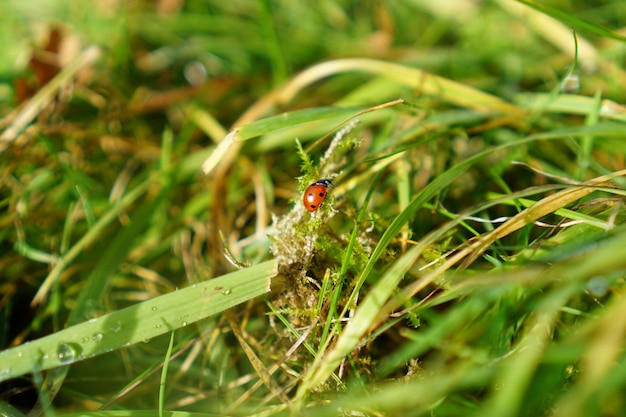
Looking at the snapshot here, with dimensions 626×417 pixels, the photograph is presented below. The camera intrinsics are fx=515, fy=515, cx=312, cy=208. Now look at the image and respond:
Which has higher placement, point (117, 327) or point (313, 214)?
point (313, 214)

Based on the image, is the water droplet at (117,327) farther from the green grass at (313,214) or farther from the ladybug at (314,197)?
the ladybug at (314,197)

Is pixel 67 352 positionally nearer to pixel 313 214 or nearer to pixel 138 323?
pixel 138 323

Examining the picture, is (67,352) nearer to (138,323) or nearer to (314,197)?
(138,323)

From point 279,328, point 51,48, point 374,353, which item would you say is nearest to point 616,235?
point 374,353

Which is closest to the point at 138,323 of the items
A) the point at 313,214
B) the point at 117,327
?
the point at 117,327

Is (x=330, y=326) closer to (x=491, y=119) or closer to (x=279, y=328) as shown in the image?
(x=279, y=328)

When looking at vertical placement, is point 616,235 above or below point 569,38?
below
